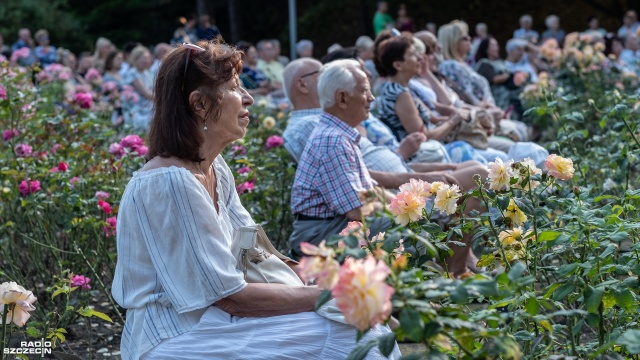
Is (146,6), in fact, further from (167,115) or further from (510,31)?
(167,115)

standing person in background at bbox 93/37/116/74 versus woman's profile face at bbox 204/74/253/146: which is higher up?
woman's profile face at bbox 204/74/253/146

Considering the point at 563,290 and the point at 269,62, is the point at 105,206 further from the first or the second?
the point at 269,62

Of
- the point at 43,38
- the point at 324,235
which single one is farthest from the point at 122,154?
the point at 43,38

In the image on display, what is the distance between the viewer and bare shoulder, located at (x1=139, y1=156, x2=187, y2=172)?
2.80 meters

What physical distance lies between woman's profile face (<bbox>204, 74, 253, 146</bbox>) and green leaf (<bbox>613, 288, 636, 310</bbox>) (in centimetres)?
116

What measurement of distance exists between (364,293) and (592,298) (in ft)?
2.71

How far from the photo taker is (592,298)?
2.30 metres

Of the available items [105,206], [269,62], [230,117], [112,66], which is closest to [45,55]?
[112,66]

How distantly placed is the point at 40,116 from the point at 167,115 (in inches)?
120

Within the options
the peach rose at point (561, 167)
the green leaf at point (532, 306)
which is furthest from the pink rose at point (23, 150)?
the green leaf at point (532, 306)

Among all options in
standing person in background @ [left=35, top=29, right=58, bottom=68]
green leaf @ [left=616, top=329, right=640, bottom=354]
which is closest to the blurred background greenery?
standing person in background @ [left=35, top=29, right=58, bottom=68]

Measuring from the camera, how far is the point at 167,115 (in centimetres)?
285

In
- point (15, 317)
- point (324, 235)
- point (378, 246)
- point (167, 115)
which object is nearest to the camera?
point (378, 246)

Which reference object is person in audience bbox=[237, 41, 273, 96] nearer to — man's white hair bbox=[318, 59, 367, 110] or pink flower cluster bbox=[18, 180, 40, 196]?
man's white hair bbox=[318, 59, 367, 110]
